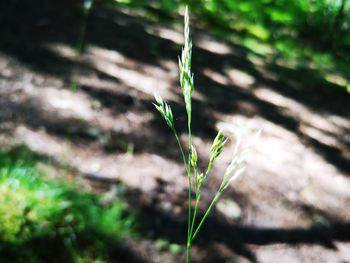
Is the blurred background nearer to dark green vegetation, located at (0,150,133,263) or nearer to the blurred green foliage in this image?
dark green vegetation, located at (0,150,133,263)

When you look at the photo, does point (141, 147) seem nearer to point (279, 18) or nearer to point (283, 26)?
point (279, 18)

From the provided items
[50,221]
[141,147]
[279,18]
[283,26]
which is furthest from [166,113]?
[283,26]

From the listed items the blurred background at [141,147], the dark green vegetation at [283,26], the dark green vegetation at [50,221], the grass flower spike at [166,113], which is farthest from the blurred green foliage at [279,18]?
the grass flower spike at [166,113]

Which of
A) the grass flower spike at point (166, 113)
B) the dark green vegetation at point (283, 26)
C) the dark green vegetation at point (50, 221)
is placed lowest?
the dark green vegetation at point (50, 221)

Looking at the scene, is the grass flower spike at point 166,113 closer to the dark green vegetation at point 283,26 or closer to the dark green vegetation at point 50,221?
the dark green vegetation at point 50,221

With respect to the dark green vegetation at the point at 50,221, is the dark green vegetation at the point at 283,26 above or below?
above

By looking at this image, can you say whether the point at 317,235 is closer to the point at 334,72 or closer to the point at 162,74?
the point at 162,74

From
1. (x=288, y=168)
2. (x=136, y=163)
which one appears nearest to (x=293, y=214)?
(x=288, y=168)
